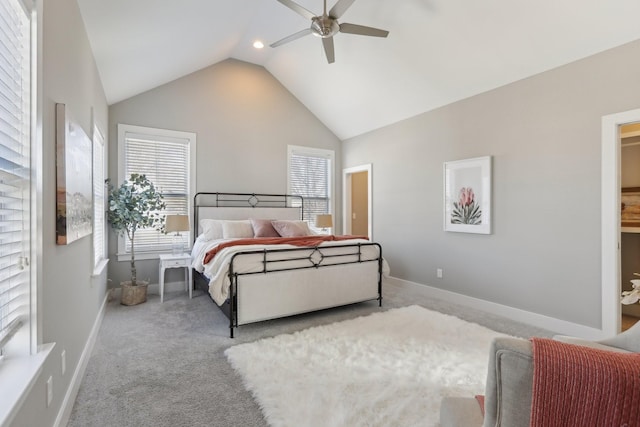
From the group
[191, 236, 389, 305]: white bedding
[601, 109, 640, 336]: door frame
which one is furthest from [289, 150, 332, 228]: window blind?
[601, 109, 640, 336]: door frame

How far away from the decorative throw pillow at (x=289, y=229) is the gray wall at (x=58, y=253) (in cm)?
259

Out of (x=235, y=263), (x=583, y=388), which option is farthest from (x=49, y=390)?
(x=583, y=388)

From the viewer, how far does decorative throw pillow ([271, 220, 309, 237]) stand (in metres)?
4.84

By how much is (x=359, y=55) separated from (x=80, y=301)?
432cm

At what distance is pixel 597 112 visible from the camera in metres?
3.09

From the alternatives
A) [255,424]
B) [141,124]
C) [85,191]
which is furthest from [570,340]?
[141,124]

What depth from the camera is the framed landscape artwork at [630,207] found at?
3.75 m

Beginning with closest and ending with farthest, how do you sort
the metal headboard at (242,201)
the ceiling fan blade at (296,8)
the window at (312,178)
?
1. the ceiling fan blade at (296,8)
2. the metal headboard at (242,201)
3. the window at (312,178)

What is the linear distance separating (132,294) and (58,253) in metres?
2.60

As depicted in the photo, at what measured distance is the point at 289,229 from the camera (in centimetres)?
489

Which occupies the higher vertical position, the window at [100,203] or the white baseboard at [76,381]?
the window at [100,203]

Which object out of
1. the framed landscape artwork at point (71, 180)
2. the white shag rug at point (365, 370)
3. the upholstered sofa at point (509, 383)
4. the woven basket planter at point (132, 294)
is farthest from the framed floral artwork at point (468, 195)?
the woven basket planter at point (132, 294)

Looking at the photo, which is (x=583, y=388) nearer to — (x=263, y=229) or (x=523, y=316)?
(x=523, y=316)

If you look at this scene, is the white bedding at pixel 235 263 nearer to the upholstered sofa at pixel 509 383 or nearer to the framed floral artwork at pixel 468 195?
the framed floral artwork at pixel 468 195
